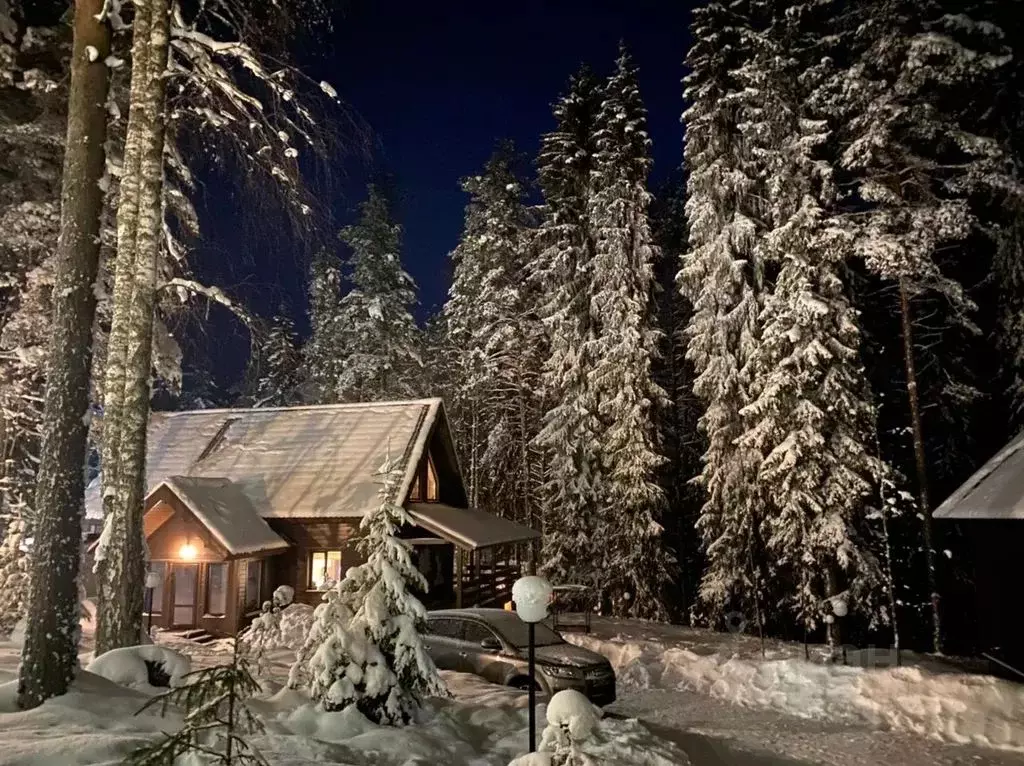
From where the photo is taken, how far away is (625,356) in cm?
2480

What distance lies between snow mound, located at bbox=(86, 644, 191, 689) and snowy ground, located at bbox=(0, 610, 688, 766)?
22 cm

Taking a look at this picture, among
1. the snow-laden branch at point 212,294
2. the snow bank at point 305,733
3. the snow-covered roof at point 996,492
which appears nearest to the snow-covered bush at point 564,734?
the snow bank at point 305,733

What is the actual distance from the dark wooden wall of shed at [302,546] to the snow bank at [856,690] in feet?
29.4

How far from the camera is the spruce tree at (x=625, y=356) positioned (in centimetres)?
2378

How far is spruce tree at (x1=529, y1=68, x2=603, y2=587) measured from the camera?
2523 centimetres

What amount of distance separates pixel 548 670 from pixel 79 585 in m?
7.56

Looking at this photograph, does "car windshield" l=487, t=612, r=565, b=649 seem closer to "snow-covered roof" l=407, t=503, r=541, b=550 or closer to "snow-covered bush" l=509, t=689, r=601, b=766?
"snow-covered roof" l=407, t=503, r=541, b=550

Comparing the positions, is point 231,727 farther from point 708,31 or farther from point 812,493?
point 708,31

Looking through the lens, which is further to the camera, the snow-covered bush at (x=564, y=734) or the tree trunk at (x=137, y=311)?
the tree trunk at (x=137, y=311)

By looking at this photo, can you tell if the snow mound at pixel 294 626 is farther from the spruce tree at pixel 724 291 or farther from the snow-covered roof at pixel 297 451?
the spruce tree at pixel 724 291

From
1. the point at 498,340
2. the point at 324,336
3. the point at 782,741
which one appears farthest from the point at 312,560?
the point at 324,336

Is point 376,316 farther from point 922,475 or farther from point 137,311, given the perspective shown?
point 137,311

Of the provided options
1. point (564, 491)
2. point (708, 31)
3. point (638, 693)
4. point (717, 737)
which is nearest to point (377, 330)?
point (564, 491)

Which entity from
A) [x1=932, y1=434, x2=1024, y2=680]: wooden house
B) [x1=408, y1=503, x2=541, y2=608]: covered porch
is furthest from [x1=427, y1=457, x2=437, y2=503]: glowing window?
[x1=932, y1=434, x2=1024, y2=680]: wooden house
